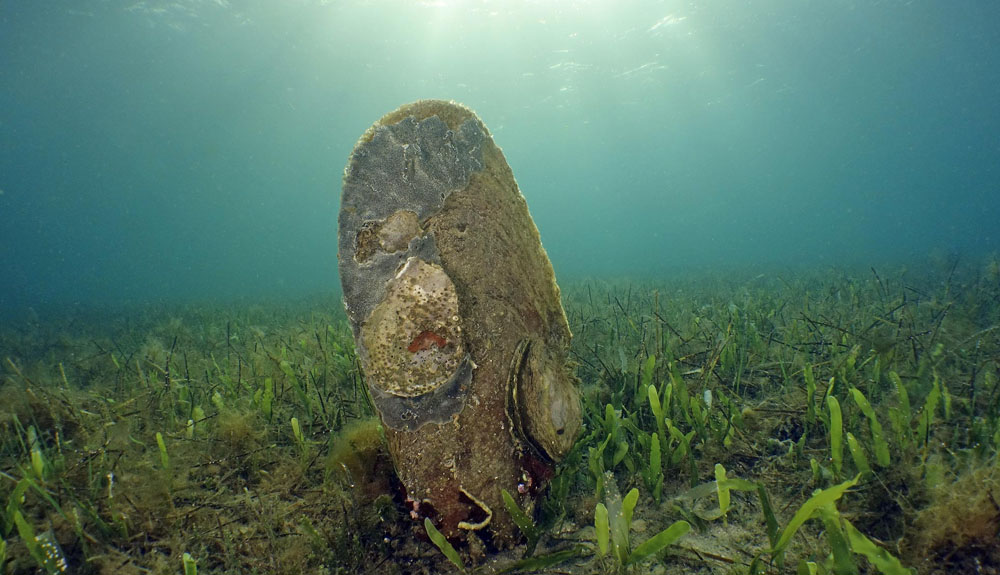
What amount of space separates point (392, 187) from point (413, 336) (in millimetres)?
546

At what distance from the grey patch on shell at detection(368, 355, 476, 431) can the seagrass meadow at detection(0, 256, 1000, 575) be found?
0.34 meters

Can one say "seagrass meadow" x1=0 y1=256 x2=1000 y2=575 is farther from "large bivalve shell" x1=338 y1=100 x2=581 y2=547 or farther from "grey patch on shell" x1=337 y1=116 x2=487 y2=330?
"grey patch on shell" x1=337 y1=116 x2=487 y2=330

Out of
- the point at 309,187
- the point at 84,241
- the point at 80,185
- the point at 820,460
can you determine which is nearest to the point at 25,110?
the point at 80,185

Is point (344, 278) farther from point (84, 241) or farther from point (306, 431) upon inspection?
point (84, 241)

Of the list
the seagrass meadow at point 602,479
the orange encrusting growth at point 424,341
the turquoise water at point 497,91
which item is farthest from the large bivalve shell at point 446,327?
the turquoise water at point 497,91

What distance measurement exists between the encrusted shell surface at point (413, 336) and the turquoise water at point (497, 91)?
59.5 feet

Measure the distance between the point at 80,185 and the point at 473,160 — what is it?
3407 inches

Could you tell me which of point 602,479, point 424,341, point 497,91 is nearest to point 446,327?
point 424,341

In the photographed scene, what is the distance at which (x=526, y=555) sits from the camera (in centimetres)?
140

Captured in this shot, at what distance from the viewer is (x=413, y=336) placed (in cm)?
142

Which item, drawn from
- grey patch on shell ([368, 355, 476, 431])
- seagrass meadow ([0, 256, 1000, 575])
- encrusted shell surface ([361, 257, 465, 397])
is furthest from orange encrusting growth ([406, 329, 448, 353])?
seagrass meadow ([0, 256, 1000, 575])

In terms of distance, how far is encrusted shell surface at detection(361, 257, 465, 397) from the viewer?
4.67ft

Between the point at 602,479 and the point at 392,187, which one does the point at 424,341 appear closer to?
the point at 392,187

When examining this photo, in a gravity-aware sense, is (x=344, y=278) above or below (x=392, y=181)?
below
